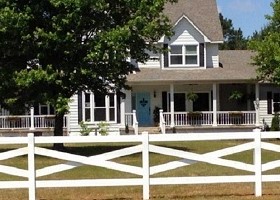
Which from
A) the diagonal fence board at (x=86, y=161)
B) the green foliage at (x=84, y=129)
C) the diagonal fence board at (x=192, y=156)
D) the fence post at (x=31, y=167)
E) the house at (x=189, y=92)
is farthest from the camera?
the house at (x=189, y=92)

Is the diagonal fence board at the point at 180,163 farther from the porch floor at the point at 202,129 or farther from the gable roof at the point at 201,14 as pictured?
the gable roof at the point at 201,14

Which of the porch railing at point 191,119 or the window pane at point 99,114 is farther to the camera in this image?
the window pane at point 99,114

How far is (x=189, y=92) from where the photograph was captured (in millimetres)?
42219

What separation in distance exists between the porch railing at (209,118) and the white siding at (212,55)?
387 cm

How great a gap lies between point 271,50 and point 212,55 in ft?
32.4

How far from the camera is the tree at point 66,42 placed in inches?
925

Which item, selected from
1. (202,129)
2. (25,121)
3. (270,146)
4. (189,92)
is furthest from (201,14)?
(270,146)

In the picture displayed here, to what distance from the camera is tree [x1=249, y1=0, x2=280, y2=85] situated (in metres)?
32.9

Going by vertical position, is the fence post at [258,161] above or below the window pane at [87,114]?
below

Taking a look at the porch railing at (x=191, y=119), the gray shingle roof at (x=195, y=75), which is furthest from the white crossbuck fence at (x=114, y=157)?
the porch railing at (x=191, y=119)

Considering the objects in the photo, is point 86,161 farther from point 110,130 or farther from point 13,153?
point 110,130

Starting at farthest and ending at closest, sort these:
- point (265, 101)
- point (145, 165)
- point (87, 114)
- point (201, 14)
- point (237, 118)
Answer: point (201, 14), point (265, 101), point (87, 114), point (237, 118), point (145, 165)

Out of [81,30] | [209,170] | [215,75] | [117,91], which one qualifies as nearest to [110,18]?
[81,30]

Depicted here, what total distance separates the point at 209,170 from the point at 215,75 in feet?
79.0
